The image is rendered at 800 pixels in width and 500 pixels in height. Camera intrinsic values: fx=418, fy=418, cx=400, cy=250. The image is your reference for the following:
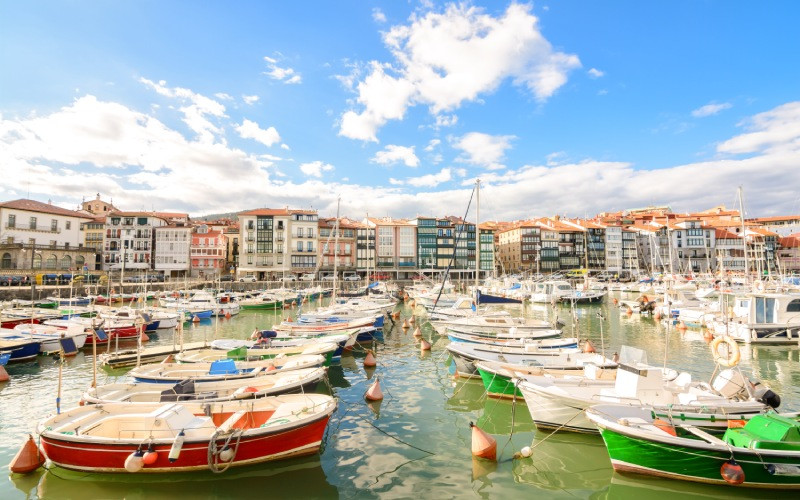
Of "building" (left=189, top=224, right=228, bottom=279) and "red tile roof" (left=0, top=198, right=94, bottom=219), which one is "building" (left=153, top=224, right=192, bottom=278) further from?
"red tile roof" (left=0, top=198, right=94, bottom=219)

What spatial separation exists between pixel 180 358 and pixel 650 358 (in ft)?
83.4

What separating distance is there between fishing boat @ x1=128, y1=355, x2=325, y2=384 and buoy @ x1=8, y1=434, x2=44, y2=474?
170 inches

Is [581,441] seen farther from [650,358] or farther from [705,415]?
[650,358]

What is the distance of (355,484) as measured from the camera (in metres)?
10.2

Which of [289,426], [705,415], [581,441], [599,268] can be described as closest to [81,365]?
[289,426]

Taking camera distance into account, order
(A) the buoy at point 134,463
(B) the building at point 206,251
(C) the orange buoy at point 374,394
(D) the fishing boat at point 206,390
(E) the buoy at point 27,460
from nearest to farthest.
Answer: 1. (A) the buoy at point 134,463
2. (E) the buoy at point 27,460
3. (D) the fishing boat at point 206,390
4. (C) the orange buoy at point 374,394
5. (B) the building at point 206,251

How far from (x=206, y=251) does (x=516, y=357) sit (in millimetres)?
85113

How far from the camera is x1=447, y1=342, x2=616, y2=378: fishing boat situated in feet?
59.0

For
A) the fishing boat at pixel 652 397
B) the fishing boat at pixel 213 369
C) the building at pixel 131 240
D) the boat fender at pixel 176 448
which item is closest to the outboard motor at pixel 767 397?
the fishing boat at pixel 652 397

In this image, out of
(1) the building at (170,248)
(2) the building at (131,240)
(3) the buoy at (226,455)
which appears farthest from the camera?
(1) the building at (170,248)

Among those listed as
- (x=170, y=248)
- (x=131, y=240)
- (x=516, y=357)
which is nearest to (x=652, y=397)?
(x=516, y=357)

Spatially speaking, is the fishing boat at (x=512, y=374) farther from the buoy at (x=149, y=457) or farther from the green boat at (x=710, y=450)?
the buoy at (x=149, y=457)

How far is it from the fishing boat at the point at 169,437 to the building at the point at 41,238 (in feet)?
236

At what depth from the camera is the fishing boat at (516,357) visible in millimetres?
17984
